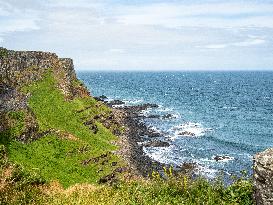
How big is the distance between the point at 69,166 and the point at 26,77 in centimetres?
2859

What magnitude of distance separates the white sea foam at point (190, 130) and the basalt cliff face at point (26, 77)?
1025 inches

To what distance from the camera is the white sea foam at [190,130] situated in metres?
98.1

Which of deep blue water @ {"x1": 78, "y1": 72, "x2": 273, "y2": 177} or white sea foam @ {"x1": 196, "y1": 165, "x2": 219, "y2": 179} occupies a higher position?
deep blue water @ {"x1": 78, "y1": 72, "x2": 273, "y2": 177}

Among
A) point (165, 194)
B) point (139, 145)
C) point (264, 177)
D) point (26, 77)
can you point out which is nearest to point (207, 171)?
point (139, 145)

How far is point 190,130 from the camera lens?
342 feet

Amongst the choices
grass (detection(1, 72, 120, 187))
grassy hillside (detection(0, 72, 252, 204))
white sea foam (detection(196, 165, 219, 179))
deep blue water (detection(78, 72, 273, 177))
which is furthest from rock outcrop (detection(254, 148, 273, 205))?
deep blue water (detection(78, 72, 273, 177))

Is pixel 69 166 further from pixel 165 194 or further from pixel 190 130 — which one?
pixel 190 130

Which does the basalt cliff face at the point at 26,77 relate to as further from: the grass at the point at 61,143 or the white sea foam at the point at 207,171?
the white sea foam at the point at 207,171

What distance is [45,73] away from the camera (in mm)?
79375

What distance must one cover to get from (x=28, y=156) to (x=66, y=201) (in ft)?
98.8

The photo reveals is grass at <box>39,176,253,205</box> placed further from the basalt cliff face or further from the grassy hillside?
the basalt cliff face

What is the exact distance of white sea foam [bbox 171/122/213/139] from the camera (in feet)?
322

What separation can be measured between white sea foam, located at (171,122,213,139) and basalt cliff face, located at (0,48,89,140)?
26.0 m

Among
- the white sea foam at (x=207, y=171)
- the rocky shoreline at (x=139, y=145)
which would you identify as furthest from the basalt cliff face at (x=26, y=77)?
the white sea foam at (x=207, y=171)
